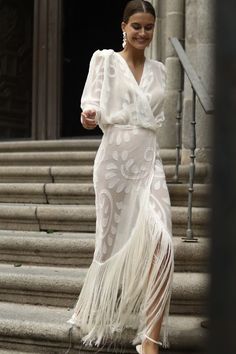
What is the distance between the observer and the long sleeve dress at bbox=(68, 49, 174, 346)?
266cm

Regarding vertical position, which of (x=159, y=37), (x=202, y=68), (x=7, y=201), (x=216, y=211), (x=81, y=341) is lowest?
(x=81, y=341)

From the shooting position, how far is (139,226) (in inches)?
105

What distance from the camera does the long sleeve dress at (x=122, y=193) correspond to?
2.66 m

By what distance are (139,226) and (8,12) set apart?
20.2 ft

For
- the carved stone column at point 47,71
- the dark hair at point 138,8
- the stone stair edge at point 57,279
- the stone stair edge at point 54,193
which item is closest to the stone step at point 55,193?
the stone stair edge at point 54,193

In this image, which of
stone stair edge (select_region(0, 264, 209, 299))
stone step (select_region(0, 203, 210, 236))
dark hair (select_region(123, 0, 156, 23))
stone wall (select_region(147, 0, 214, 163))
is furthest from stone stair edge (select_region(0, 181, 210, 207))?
dark hair (select_region(123, 0, 156, 23))

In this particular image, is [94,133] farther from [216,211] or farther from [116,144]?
[216,211]

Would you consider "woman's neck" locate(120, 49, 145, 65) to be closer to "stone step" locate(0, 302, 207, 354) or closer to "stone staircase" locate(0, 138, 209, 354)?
"stone staircase" locate(0, 138, 209, 354)

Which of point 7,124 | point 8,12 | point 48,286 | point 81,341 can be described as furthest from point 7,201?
point 8,12

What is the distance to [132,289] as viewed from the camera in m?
2.63

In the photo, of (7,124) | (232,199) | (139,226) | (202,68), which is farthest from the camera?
(7,124)

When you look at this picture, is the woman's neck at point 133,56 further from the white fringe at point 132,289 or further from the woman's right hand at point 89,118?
the white fringe at point 132,289

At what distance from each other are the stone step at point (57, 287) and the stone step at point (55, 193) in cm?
85

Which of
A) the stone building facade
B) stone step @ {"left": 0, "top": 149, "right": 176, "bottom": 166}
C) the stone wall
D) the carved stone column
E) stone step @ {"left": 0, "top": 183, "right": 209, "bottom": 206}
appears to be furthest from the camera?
the carved stone column
